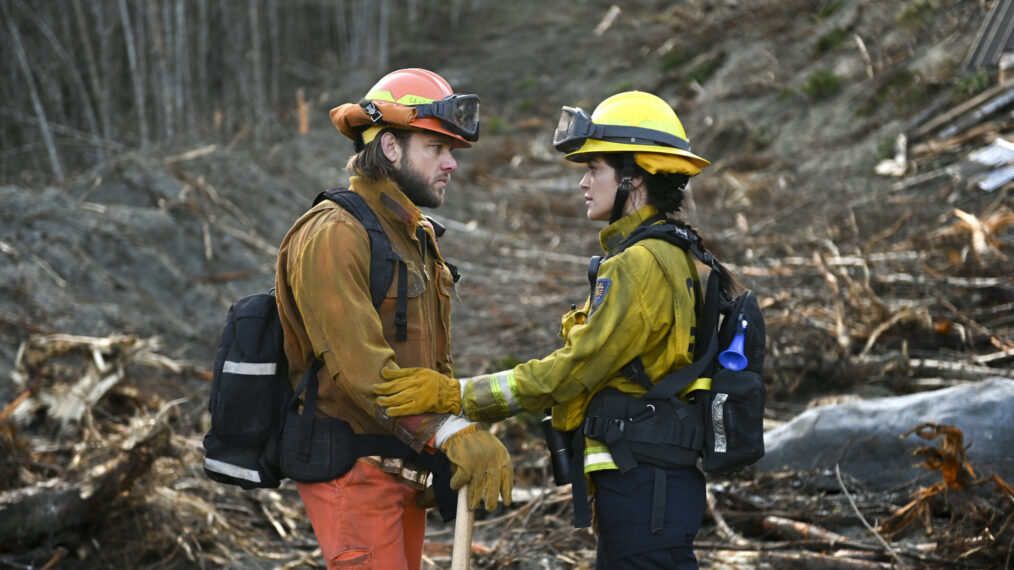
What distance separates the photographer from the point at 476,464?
284 cm

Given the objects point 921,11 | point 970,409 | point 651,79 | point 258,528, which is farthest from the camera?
point 651,79

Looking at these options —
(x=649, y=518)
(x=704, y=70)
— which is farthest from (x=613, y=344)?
(x=704, y=70)

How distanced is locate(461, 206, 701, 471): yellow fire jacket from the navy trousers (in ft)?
0.37

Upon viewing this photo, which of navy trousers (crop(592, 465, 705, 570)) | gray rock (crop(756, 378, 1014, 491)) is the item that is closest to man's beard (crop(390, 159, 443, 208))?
navy trousers (crop(592, 465, 705, 570))

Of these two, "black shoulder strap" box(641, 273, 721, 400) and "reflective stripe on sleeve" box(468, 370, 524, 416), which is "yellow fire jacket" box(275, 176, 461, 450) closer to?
"reflective stripe on sleeve" box(468, 370, 524, 416)

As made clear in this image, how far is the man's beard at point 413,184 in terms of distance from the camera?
3.13 meters

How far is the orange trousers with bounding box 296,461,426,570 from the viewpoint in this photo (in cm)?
286

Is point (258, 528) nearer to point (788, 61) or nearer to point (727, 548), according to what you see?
point (727, 548)

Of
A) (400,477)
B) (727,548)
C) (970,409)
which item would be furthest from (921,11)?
(400,477)

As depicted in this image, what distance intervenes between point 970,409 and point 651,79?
19800 millimetres

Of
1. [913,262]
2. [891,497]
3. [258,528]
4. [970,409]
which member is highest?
[913,262]

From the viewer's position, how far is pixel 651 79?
23.5 m

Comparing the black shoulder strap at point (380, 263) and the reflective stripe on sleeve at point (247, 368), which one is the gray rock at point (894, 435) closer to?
the black shoulder strap at point (380, 263)

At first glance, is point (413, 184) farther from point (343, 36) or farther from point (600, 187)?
point (343, 36)
